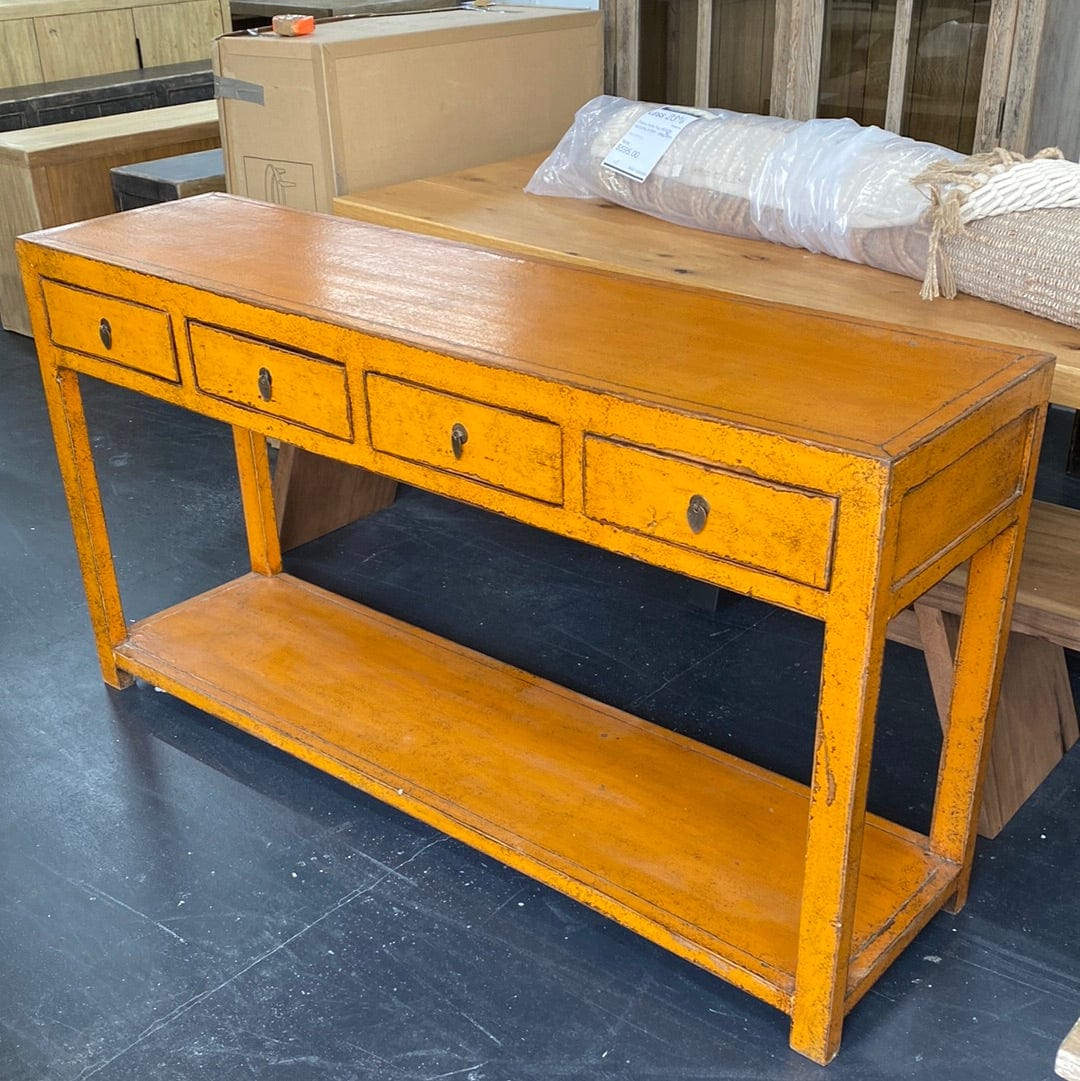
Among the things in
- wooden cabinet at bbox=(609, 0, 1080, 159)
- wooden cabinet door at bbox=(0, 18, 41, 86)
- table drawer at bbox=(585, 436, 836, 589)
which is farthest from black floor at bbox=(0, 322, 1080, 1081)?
wooden cabinet door at bbox=(0, 18, 41, 86)

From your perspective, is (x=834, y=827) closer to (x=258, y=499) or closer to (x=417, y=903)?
(x=417, y=903)

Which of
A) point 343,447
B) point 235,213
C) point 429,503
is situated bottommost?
point 429,503

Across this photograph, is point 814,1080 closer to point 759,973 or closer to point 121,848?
point 759,973

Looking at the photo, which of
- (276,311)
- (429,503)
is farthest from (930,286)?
(429,503)

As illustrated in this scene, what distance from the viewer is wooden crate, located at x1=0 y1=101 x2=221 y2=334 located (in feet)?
13.0

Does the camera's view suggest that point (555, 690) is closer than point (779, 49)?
Yes

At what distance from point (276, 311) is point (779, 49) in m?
1.67

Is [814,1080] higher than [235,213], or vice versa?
[235,213]

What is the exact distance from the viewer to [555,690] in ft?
6.94

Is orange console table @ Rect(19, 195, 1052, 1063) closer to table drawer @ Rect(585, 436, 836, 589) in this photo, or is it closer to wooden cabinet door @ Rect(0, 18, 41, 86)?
table drawer @ Rect(585, 436, 836, 589)

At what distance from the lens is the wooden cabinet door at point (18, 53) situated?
5.54 meters

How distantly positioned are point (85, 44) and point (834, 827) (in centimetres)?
565

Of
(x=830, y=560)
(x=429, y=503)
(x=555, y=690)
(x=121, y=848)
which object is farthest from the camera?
(x=429, y=503)

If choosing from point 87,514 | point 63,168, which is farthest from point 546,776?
point 63,168
